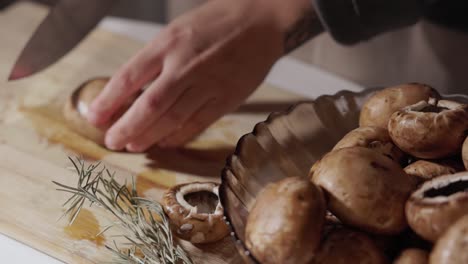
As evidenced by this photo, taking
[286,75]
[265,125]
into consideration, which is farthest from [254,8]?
[265,125]

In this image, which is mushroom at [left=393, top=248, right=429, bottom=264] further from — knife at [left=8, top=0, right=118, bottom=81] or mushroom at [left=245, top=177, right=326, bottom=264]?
knife at [left=8, top=0, right=118, bottom=81]

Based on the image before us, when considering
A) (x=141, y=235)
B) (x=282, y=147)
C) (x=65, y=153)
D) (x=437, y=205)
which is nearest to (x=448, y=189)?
(x=437, y=205)

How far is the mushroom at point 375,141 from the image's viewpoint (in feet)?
3.11

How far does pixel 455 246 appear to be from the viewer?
691mm

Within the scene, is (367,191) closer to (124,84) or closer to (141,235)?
(141,235)

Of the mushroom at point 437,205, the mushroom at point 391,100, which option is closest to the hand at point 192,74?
the mushroom at point 391,100

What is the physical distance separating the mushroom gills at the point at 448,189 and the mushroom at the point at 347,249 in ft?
0.31

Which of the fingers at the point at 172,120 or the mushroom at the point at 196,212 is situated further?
the fingers at the point at 172,120

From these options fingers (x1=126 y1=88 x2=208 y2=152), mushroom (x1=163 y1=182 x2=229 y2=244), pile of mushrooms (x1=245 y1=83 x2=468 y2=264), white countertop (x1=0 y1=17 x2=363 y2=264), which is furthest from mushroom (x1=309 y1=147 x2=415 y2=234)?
white countertop (x1=0 y1=17 x2=363 y2=264)

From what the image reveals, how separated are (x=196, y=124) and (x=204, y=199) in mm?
311

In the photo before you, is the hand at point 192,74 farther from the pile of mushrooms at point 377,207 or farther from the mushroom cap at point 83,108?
the pile of mushrooms at point 377,207

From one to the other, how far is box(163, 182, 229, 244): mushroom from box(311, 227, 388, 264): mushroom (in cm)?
25

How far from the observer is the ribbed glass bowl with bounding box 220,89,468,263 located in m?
0.92

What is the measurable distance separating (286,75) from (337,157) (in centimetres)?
81
